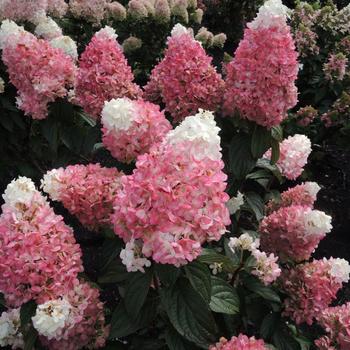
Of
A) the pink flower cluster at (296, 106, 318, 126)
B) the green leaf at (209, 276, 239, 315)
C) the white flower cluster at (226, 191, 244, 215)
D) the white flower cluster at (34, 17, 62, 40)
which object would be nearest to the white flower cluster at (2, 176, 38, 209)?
the green leaf at (209, 276, 239, 315)

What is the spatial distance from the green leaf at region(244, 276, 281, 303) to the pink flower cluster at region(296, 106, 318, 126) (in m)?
2.06

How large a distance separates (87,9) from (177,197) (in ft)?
11.6

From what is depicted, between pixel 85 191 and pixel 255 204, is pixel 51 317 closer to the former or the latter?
pixel 85 191

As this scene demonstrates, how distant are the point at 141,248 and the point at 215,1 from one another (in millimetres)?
5819

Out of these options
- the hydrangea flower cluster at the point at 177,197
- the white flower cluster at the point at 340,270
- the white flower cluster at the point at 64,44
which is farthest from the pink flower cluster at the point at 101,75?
the white flower cluster at the point at 340,270

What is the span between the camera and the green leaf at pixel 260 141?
230 centimetres

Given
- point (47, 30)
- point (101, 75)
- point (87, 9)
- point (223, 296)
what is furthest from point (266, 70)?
point (87, 9)

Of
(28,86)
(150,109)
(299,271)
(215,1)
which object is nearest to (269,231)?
(299,271)

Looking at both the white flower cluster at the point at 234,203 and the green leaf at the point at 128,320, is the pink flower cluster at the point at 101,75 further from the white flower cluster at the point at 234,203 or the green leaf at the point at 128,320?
the green leaf at the point at 128,320

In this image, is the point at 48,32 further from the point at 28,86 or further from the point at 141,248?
the point at 141,248

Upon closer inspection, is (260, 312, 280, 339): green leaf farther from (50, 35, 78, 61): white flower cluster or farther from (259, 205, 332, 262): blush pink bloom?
(50, 35, 78, 61): white flower cluster

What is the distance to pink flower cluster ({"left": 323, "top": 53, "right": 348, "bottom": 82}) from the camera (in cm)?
418

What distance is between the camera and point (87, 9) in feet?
14.8

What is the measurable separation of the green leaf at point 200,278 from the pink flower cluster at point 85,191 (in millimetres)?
367
